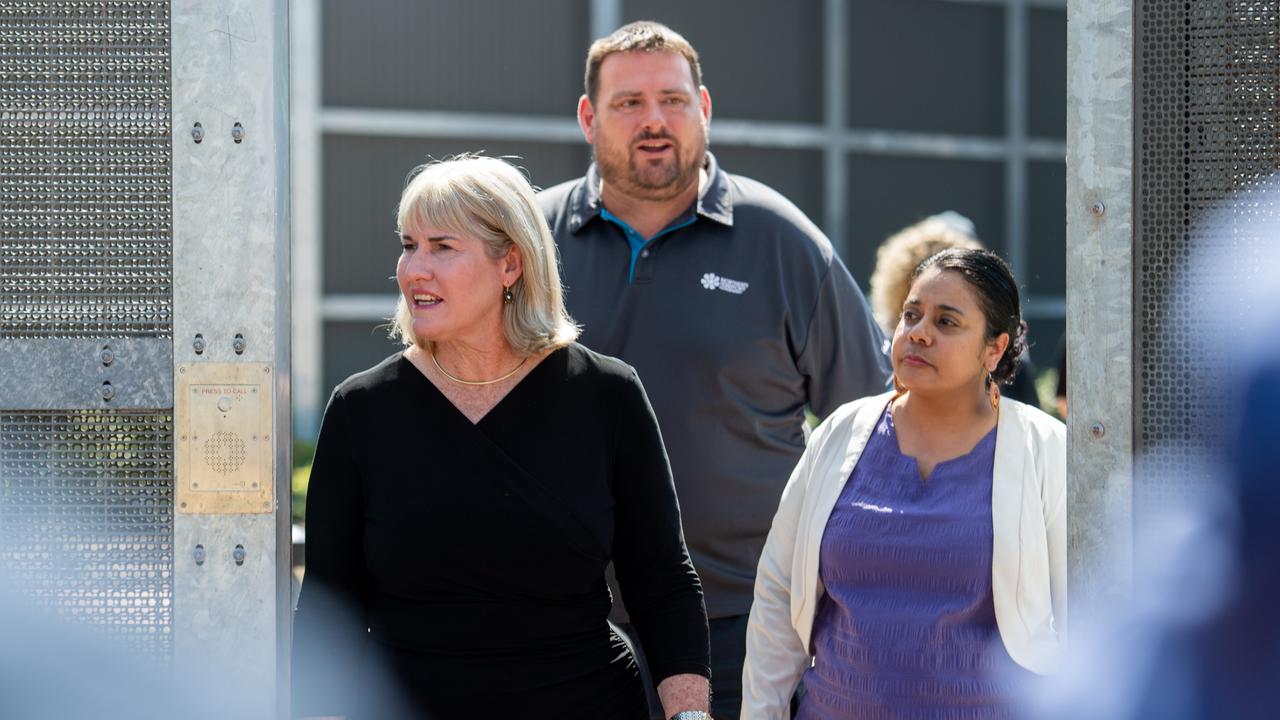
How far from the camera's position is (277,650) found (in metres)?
2.57

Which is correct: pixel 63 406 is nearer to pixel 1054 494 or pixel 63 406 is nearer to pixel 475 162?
pixel 475 162

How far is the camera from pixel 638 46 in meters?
4.10

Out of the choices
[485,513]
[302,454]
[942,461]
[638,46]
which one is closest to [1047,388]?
[302,454]

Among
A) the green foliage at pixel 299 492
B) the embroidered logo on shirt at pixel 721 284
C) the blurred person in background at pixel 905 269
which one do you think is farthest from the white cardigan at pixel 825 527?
the green foliage at pixel 299 492

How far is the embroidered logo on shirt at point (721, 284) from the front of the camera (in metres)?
3.97

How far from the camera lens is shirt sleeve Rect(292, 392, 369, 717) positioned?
2.82m

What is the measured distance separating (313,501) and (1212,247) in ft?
5.53

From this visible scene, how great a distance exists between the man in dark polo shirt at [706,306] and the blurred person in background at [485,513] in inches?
33.9

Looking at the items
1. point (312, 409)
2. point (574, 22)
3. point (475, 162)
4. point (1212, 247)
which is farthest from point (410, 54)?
point (1212, 247)

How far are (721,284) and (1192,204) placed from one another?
6.00 feet

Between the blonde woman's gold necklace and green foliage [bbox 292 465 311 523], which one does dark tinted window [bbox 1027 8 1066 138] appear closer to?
green foliage [bbox 292 465 311 523]

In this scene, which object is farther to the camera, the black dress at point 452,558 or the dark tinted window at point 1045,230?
the dark tinted window at point 1045,230

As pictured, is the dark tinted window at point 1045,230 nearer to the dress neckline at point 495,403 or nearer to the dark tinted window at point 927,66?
the dark tinted window at point 927,66

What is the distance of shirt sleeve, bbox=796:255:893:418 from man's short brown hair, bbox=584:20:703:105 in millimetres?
700
